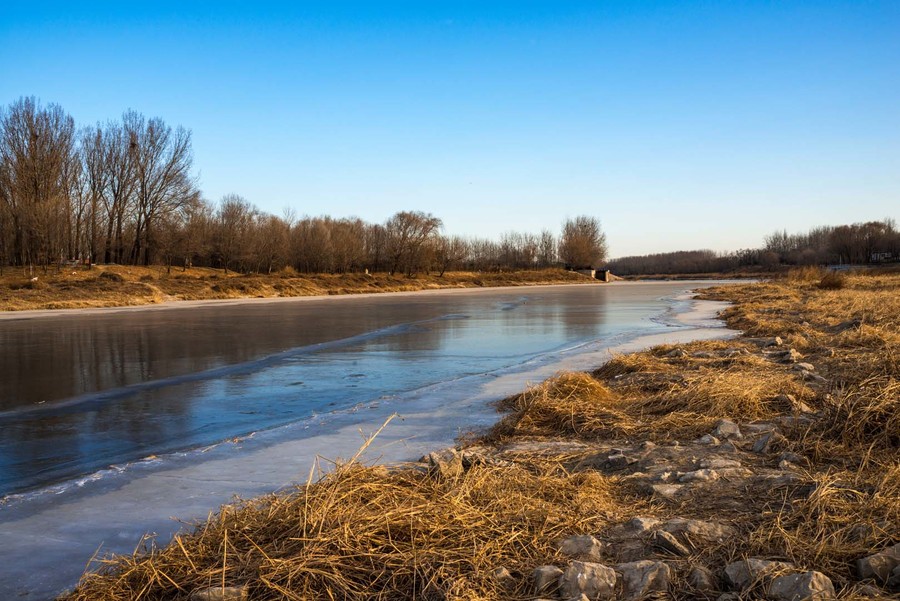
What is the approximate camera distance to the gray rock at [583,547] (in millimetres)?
2979

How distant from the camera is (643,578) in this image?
268 centimetres

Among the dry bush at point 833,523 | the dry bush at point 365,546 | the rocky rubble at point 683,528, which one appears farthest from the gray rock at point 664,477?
the dry bush at point 833,523

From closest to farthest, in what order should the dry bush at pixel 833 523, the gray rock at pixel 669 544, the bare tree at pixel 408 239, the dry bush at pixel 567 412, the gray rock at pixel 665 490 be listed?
1. the dry bush at pixel 833 523
2. the gray rock at pixel 669 544
3. the gray rock at pixel 665 490
4. the dry bush at pixel 567 412
5. the bare tree at pixel 408 239

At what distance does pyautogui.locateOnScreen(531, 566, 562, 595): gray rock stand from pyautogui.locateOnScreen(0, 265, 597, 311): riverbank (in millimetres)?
30820

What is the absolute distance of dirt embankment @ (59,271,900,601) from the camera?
269cm

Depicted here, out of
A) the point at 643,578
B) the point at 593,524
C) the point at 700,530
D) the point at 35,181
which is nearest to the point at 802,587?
the point at 643,578

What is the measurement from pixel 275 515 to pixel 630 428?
3.68 metres

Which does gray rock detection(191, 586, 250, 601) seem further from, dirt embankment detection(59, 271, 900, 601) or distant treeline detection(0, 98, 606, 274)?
distant treeline detection(0, 98, 606, 274)

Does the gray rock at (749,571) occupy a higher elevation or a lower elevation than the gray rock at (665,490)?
higher

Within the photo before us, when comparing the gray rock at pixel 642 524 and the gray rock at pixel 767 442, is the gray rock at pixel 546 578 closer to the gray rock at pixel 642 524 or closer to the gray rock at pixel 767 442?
the gray rock at pixel 642 524

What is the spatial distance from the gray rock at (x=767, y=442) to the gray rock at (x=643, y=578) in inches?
98.6

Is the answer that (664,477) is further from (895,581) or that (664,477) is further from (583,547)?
(895,581)

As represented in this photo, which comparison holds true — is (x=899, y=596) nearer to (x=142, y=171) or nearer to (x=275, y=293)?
(x=275, y=293)

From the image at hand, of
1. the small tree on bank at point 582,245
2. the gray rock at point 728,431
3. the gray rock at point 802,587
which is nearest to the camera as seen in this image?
the gray rock at point 802,587
